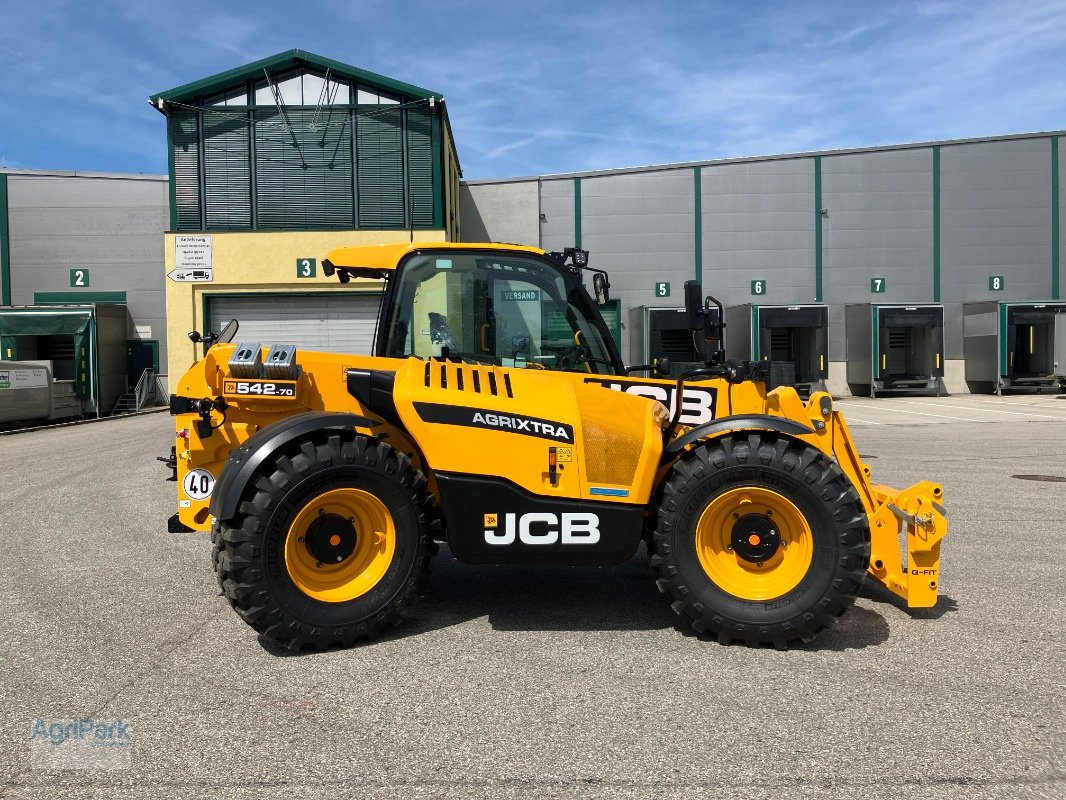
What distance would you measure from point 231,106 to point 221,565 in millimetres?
21079

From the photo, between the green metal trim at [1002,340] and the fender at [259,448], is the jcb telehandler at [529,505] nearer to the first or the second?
the fender at [259,448]

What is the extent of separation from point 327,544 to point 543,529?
3.71ft

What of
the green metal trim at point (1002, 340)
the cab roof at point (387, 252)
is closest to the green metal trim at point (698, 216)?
the green metal trim at point (1002, 340)

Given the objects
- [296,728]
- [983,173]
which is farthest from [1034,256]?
[296,728]

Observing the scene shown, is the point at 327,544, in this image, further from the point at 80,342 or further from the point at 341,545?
the point at 80,342

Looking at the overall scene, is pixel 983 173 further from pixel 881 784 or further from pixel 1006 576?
pixel 881 784

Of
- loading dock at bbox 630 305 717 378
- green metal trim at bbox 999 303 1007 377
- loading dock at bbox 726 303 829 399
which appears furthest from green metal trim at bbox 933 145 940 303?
loading dock at bbox 630 305 717 378

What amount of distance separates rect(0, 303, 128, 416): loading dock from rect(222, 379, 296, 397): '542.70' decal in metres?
19.3

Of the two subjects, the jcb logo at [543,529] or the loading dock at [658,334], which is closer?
the jcb logo at [543,529]

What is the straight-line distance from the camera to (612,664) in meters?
3.83

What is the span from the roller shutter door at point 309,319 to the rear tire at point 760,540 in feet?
57.5

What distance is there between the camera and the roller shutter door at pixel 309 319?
20.9 m

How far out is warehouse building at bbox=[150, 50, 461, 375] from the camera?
21.6 m

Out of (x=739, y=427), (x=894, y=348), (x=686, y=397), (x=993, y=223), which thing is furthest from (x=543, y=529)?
(x=993, y=223)
